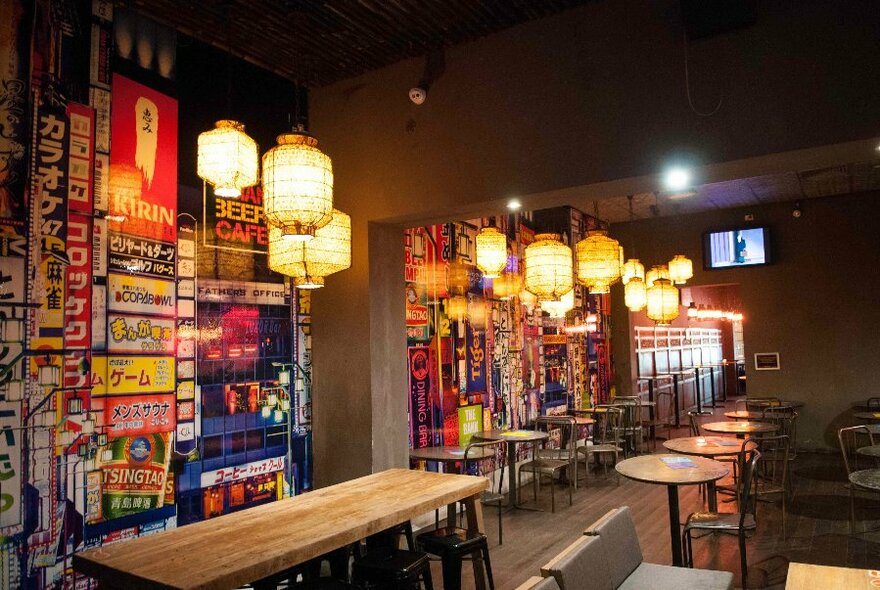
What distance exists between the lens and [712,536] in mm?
5430

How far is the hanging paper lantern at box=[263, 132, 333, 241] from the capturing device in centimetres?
314

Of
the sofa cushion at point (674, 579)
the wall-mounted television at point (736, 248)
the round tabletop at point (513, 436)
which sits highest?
the wall-mounted television at point (736, 248)

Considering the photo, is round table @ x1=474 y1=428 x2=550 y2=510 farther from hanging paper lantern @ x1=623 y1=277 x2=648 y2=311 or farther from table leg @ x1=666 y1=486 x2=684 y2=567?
hanging paper lantern @ x1=623 y1=277 x2=648 y2=311

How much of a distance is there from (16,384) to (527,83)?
3.63 m

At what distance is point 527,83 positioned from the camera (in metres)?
4.27

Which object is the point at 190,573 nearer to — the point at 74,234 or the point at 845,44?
the point at 74,234

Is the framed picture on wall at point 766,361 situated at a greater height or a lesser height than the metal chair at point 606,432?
greater

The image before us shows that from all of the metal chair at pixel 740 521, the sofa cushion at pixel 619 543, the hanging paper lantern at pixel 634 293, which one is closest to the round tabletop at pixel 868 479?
the metal chair at pixel 740 521

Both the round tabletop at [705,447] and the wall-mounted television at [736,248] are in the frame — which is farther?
the wall-mounted television at [736,248]

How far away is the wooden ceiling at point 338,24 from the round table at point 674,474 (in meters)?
3.17

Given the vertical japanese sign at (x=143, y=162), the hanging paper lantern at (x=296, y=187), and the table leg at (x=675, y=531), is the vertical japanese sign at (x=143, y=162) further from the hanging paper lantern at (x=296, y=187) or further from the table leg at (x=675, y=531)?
the table leg at (x=675, y=531)

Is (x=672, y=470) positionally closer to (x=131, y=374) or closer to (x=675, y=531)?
(x=675, y=531)

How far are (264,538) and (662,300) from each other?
6.72m

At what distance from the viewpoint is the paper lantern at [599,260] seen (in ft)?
18.3
